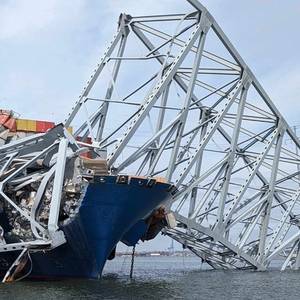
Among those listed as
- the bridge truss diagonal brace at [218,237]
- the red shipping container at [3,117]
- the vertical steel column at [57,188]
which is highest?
the red shipping container at [3,117]

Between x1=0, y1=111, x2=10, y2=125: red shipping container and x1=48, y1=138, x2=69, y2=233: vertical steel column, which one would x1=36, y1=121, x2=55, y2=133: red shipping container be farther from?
x1=48, y1=138, x2=69, y2=233: vertical steel column

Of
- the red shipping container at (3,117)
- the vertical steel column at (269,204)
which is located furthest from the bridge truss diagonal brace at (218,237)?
the red shipping container at (3,117)

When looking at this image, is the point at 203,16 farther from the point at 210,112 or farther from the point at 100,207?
the point at 100,207

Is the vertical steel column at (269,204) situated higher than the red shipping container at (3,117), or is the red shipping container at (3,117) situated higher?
the red shipping container at (3,117)

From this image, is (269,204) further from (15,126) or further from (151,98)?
(15,126)

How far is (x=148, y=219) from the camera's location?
4025cm

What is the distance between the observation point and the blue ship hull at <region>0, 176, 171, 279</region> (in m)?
34.5

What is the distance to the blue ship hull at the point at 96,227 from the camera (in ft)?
113

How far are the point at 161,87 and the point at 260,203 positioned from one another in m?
18.1

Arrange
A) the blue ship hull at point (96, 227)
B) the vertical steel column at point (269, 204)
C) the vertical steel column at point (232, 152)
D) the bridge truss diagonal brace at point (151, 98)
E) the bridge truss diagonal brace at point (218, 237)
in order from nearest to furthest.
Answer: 1. the blue ship hull at point (96, 227)
2. the bridge truss diagonal brace at point (151, 98)
3. the bridge truss diagonal brace at point (218, 237)
4. the vertical steel column at point (232, 152)
5. the vertical steel column at point (269, 204)

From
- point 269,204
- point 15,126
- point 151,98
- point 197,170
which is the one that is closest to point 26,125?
point 15,126

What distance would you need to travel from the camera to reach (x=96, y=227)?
34.8 meters

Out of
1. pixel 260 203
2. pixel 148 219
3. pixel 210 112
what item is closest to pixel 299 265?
pixel 260 203

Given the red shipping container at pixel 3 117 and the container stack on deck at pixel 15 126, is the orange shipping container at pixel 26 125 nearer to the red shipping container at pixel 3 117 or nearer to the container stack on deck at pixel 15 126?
the container stack on deck at pixel 15 126
